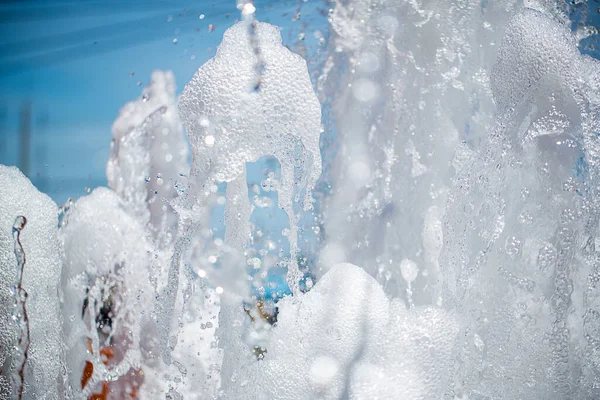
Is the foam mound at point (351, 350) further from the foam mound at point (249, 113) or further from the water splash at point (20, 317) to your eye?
the water splash at point (20, 317)

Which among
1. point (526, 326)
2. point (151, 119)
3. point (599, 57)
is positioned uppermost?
point (599, 57)

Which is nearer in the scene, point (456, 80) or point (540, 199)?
point (540, 199)

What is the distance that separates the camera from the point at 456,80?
6.98 feet

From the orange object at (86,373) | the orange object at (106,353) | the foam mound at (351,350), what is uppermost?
the foam mound at (351,350)

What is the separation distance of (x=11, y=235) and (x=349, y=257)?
1.59 metres

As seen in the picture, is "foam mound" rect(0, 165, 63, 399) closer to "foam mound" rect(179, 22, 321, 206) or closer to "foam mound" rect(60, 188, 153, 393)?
"foam mound" rect(60, 188, 153, 393)

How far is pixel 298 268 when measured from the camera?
5.37 ft

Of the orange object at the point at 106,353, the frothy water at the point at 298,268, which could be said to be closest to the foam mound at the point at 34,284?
the frothy water at the point at 298,268

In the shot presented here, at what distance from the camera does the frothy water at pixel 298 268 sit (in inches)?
54.2

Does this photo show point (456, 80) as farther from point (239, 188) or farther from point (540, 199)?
point (239, 188)

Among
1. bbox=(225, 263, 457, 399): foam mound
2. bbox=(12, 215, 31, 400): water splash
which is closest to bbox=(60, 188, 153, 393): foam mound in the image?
bbox=(12, 215, 31, 400): water splash

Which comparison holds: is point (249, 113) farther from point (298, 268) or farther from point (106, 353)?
point (106, 353)

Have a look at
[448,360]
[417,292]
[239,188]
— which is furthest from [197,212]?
[417,292]

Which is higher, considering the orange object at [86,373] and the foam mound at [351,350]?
the foam mound at [351,350]
